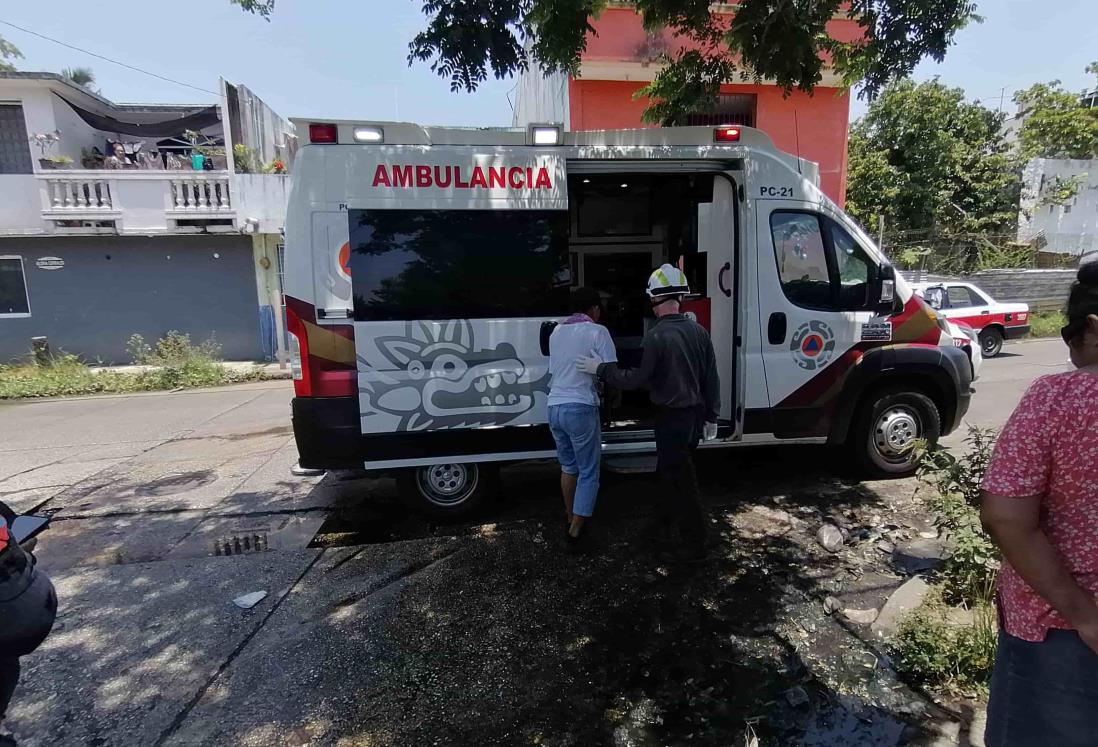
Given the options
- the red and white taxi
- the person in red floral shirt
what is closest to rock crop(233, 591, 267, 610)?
the person in red floral shirt

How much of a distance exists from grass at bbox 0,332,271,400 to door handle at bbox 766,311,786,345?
10.7 metres

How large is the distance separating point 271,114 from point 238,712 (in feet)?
51.0

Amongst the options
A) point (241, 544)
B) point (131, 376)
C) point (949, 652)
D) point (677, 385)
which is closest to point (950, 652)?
point (949, 652)

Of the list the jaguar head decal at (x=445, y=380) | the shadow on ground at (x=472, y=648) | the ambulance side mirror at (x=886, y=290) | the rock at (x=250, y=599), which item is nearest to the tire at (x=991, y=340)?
the ambulance side mirror at (x=886, y=290)

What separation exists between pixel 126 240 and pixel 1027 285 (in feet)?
70.7

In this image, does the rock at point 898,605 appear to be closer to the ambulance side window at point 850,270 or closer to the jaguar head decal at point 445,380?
the ambulance side window at point 850,270

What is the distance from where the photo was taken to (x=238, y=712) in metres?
2.68

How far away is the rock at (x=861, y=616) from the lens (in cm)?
325

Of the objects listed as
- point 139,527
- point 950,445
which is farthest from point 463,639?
point 950,445

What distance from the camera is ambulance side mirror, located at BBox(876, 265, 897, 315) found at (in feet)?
15.5

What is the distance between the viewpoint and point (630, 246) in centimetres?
706

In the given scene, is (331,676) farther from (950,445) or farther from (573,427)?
(950,445)

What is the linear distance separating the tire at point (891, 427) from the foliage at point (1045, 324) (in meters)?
12.7

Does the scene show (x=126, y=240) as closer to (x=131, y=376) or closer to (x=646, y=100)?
(x=131, y=376)
